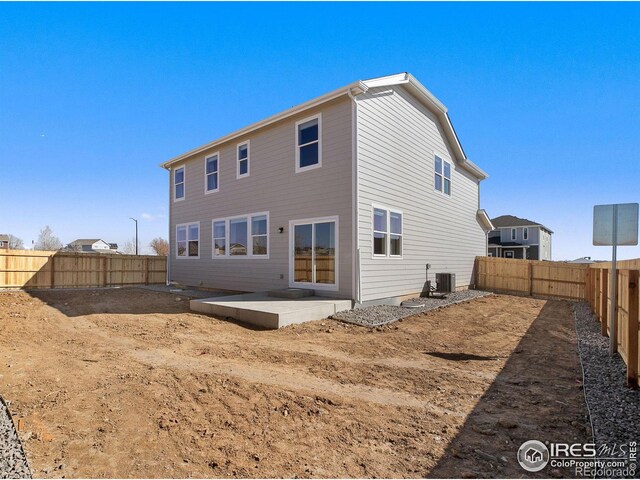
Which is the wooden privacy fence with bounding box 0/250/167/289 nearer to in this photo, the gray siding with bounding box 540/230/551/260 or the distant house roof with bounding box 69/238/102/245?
the gray siding with bounding box 540/230/551/260

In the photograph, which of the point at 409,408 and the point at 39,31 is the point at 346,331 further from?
the point at 39,31

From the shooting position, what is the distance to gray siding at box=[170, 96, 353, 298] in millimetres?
9656

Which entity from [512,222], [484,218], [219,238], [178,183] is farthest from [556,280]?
[512,222]

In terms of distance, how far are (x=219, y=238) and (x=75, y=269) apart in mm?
8222

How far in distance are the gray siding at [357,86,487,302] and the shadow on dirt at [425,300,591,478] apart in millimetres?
4626

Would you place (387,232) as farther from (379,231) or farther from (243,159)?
(243,159)

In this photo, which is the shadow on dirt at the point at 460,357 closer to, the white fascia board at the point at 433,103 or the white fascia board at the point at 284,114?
the white fascia board at the point at 284,114

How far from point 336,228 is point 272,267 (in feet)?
10.4

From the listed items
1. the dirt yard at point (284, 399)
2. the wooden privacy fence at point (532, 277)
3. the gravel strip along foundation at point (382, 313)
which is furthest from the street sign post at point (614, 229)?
the wooden privacy fence at point (532, 277)

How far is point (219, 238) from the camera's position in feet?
45.7

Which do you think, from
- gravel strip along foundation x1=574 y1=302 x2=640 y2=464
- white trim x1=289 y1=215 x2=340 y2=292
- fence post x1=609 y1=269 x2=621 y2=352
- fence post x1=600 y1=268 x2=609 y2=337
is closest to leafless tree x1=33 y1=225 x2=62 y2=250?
white trim x1=289 y1=215 x2=340 y2=292

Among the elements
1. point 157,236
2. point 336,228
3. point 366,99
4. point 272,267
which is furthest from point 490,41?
point 157,236

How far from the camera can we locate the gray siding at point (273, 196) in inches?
380

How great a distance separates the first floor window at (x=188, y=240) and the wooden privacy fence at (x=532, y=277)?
1428cm
